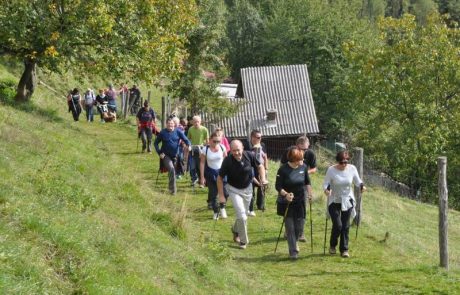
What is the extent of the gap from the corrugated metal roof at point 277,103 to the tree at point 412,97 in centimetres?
529

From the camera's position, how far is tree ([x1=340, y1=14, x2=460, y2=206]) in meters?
31.1

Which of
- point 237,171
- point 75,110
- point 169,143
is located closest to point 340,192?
point 237,171

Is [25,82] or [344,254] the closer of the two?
[344,254]

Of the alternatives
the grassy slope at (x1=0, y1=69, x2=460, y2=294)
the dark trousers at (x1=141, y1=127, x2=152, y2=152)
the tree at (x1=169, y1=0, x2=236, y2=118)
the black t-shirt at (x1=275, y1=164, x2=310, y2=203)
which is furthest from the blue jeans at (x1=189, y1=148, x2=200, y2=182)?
the tree at (x1=169, y1=0, x2=236, y2=118)

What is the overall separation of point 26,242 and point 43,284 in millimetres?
910

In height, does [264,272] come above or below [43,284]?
below

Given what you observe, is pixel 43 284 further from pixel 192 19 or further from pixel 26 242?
pixel 192 19

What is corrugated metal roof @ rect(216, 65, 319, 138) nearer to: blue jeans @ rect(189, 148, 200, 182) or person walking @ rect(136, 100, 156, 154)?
person walking @ rect(136, 100, 156, 154)

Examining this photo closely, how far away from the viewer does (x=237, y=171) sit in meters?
10.6

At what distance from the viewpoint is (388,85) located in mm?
32656

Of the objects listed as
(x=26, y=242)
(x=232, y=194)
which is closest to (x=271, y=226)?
(x=232, y=194)

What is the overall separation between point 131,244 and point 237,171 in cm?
A: 303

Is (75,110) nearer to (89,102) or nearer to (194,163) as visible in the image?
(89,102)

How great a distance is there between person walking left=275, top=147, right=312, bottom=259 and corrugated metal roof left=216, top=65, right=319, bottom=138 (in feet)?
87.0
